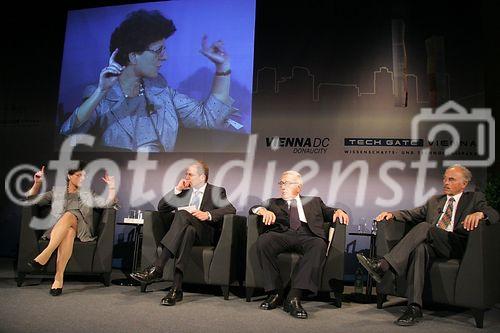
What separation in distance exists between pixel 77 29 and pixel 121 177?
2032 millimetres

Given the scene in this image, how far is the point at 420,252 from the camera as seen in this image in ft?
9.87

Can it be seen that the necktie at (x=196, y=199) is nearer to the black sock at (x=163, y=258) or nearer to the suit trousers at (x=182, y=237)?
the suit trousers at (x=182, y=237)

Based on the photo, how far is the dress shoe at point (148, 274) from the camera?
3230mm

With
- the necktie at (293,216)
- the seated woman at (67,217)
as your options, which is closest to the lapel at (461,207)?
the necktie at (293,216)

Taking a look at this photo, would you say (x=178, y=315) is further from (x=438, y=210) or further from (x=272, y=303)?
(x=438, y=210)

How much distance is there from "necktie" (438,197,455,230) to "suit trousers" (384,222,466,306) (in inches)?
9.5

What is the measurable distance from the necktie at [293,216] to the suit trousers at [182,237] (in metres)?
0.71

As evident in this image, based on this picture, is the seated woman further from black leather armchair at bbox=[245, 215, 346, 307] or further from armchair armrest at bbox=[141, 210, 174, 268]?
black leather armchair at bbox=[245, 215, 346, 307]

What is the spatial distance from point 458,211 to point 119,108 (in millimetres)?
3877

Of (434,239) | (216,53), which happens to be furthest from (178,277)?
(216,53)

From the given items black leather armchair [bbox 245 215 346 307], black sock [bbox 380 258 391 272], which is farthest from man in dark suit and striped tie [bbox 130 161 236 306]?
black sock [bbox 380 258 391 272]

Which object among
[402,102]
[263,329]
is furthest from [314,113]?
[263,329]

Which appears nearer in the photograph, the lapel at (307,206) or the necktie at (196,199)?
the lapel at (307,206)

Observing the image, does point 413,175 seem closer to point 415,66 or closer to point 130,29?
point 415,66
